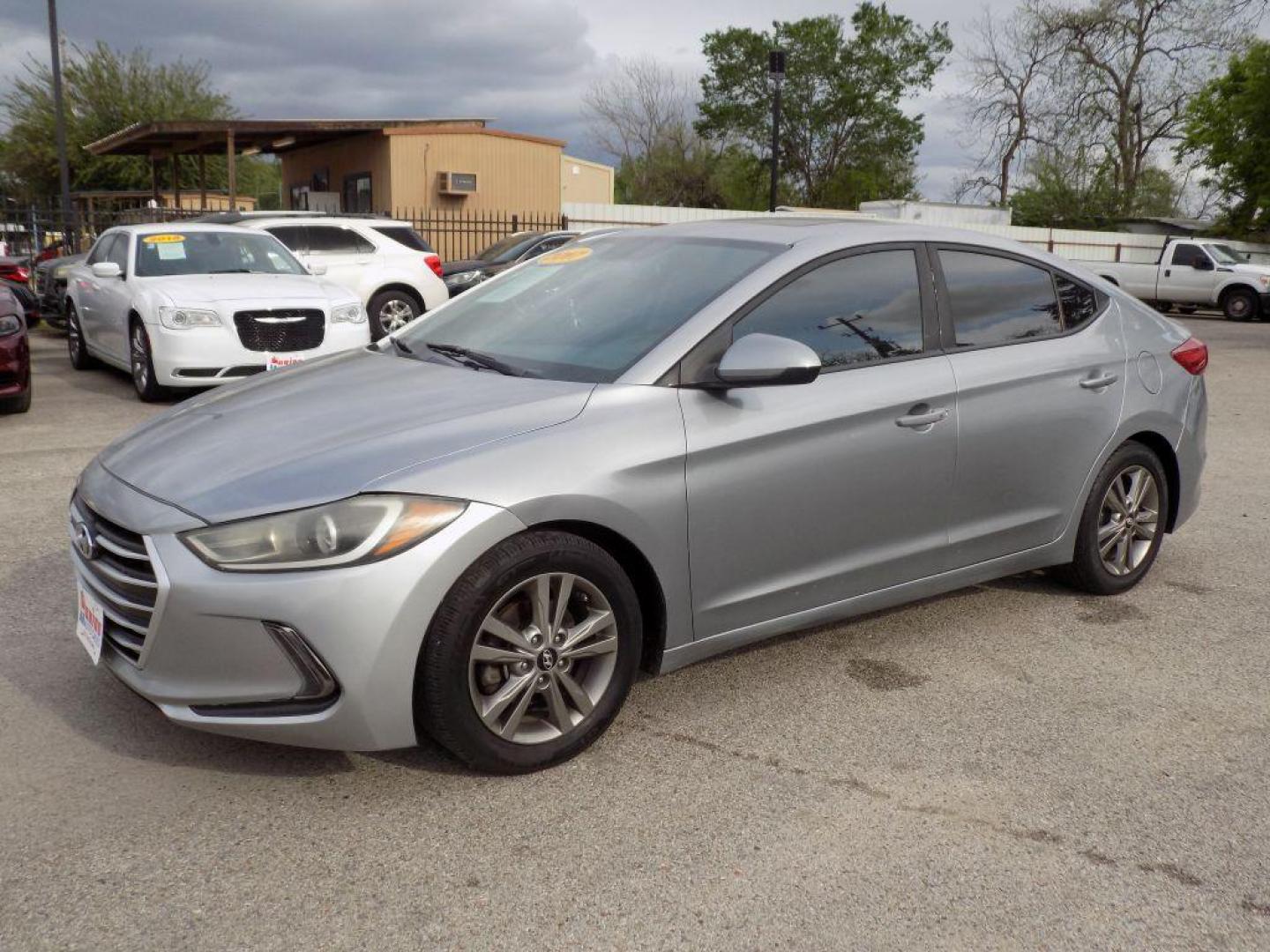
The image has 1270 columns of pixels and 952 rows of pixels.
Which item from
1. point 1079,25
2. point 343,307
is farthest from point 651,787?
point 1079,25

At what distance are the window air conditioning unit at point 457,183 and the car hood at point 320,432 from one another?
2272cm

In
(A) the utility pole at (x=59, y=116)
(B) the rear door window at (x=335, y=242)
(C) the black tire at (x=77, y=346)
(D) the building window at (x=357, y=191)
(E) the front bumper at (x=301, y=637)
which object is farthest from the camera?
(D) the building window at (x=357, y=191)

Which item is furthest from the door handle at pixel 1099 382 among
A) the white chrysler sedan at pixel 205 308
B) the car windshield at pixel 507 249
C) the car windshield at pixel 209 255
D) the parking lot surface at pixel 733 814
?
the car windshield at pixel 507 249

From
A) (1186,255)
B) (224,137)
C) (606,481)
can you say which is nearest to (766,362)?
(606,481)

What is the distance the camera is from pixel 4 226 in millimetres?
19953

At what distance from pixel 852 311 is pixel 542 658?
66.2 inches

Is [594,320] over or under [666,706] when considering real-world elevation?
over

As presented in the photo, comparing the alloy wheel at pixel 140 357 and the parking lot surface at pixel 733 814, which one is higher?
the alloy wheel at pixel 140 357

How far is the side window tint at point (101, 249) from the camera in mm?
11352

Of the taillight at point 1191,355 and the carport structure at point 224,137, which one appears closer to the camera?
the taillight at point 1191,355

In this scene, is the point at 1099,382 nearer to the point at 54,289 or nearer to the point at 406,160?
the point at 54,289

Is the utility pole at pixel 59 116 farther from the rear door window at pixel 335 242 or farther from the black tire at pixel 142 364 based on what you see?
the black tire at pixel 142 364

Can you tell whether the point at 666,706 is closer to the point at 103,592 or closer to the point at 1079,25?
the point at 103,592

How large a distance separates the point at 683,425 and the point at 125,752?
1879 millimetres
